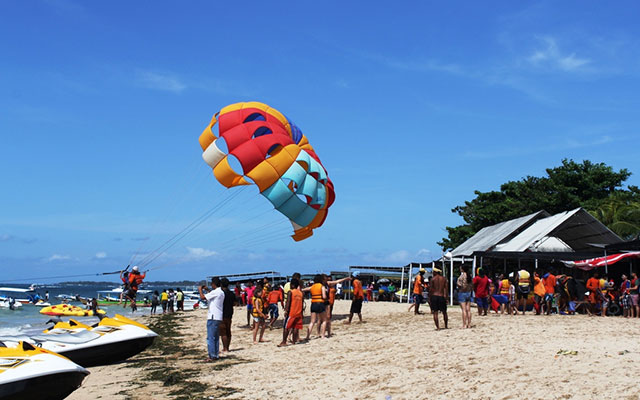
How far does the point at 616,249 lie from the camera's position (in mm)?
19000

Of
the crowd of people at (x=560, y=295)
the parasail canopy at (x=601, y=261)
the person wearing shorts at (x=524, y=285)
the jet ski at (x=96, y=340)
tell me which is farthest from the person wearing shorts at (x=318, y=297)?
the parasail canopy at (x=601, y=261)

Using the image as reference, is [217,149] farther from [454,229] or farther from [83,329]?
[454,229]

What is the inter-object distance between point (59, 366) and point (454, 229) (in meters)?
42.4

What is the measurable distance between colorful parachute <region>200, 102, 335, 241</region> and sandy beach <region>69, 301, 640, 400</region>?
3.62 meters

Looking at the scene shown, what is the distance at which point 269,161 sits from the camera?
15.7m

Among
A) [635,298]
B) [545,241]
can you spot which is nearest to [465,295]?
[635,298]

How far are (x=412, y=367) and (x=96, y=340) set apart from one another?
715 cm

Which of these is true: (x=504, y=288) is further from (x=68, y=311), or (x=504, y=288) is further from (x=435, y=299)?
(x=68, y=311)

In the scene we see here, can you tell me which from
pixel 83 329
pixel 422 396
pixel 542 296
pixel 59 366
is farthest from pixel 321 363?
pixel 542 296

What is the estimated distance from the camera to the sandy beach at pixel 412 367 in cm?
739

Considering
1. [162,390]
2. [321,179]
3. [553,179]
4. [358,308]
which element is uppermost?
[553,179]

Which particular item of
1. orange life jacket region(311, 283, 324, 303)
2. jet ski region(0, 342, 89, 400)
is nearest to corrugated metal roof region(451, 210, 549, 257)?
orange life jacket region(311, 283, 324, 303)

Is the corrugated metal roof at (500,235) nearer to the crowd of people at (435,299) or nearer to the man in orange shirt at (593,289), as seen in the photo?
the crowd of people at (435,299)

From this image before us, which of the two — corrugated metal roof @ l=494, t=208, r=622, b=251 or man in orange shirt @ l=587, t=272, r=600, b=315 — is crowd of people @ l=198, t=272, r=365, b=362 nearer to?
man in orange shirt @ l=587, t=272, r=600, b=315
